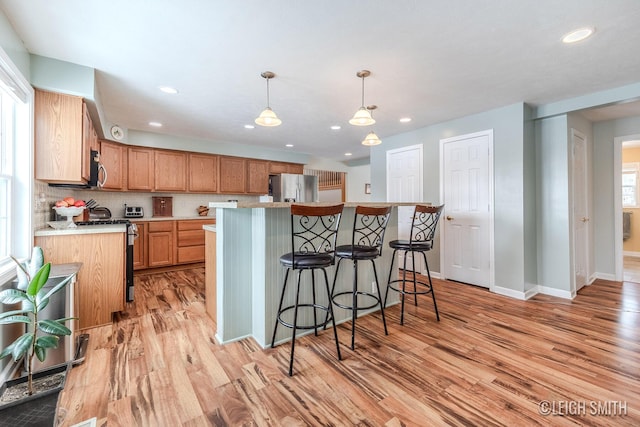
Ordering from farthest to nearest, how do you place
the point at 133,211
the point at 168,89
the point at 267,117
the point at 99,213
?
1. the point at 133,211
2. the point at 99,213
3. the point at 168,89
4. the point at 267,117

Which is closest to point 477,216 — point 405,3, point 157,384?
point 405,3

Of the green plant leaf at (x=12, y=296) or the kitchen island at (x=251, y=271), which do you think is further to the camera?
the kitchen island at (x=251, y=271)

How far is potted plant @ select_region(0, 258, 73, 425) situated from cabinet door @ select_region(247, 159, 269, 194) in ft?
14.4

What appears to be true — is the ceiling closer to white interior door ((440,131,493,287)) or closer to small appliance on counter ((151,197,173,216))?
white interior door ((440,131,493,287))

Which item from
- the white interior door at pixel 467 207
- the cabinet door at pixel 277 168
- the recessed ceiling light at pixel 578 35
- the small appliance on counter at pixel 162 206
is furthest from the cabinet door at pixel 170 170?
the recessed ceiling light at pixel 578 35

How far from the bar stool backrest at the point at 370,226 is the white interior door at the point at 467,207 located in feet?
5.47

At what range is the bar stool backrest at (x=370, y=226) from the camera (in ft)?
7.17

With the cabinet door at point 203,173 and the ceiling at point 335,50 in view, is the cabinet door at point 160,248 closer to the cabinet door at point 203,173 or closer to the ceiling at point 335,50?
the cabinet door at point 203,173

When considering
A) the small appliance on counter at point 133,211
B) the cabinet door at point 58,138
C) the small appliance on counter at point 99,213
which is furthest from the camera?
the small appliance on counter at point 133,211

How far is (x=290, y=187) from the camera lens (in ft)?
19.8

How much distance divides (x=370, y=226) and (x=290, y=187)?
3487mm

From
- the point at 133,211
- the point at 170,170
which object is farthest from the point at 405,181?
the point at 133,211

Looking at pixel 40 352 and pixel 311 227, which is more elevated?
pixel 311 227

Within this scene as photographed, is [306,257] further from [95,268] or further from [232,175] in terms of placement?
[232,175]
